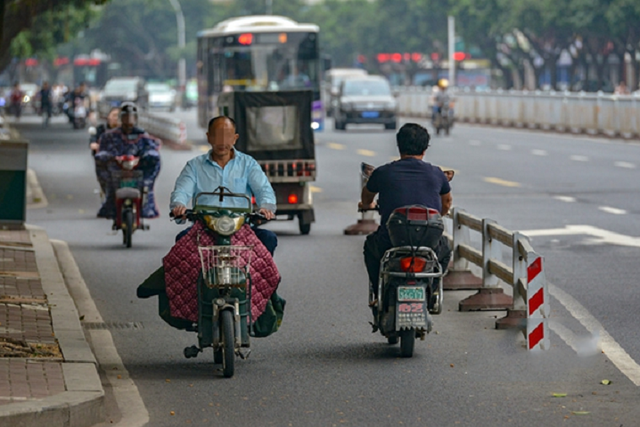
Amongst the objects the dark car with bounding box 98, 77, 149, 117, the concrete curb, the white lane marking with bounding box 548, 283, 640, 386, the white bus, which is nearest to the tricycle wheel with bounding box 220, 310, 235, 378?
the concrete curb

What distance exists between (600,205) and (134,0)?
108657 millimetres

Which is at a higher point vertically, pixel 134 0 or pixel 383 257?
pixel 134 0

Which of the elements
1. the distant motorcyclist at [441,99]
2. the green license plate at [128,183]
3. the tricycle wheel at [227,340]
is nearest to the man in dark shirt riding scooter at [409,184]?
the tricycle wheel at [227,340]

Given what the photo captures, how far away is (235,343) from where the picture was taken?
8.20 metres

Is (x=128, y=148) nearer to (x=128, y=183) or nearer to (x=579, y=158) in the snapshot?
(x=128, y=183)

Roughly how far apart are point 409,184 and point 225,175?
1.18 meters

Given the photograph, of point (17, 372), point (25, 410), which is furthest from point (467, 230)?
point (25, 410)

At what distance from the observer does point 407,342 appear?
8906 mm

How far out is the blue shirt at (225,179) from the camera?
851 centimetres

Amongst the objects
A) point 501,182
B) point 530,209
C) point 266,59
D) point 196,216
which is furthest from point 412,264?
point 266,59

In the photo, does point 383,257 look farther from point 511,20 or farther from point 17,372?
point 511,20

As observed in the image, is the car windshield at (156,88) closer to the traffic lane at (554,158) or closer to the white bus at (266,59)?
the traffic lane at (554,158)

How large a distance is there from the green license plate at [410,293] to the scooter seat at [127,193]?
724 cm

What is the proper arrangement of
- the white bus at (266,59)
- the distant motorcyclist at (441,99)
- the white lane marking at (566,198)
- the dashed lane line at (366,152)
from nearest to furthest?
the white lane marking at (566,198) < the dashed lane line at (366,152) < the white bus at (266,59) < the distant motorcyclist at (441,99)
